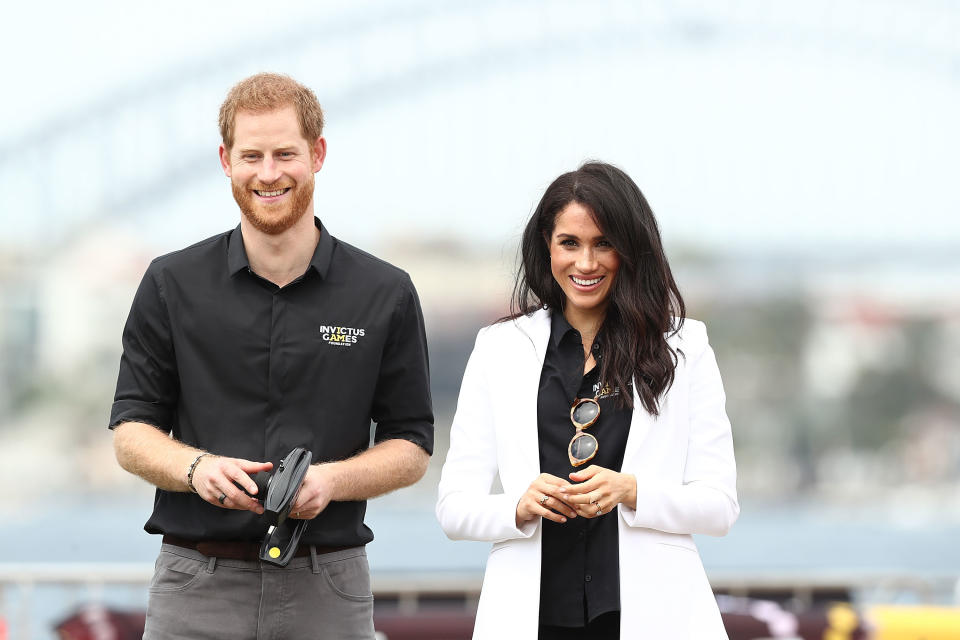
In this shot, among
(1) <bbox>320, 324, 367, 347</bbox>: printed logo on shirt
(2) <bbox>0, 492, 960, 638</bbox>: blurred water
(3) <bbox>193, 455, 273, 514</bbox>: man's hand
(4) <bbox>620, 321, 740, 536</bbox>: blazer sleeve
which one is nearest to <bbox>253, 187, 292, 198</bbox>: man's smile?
(1) <bbox>320, 324, 367, 347</bbox>: printed logo on shirt

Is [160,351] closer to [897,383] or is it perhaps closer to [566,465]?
[566,465]

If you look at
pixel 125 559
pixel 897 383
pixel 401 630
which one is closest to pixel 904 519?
pixel 897 383

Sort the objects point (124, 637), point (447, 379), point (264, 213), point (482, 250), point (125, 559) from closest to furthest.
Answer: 1. point (264, 213)
2. point (124, 637)
3. point (447, 379)
4. point (482, 250)
5. point (125, 559)

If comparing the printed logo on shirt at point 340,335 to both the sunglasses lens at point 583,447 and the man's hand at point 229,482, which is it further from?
the sunglasses lens at point 583,447

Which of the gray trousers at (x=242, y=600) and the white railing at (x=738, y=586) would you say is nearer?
the gray trousers at (x=242, y=600)

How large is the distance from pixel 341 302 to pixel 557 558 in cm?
66

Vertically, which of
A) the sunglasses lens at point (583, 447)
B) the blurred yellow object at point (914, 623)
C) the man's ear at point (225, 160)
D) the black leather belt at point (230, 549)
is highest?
the man's ear at point (225, 160)

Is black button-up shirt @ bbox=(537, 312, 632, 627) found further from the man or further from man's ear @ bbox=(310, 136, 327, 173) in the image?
man's ear @ bbox=(310, 136, 327, 173)

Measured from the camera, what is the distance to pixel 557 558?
8.67ft

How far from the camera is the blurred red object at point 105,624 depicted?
5.13 metres

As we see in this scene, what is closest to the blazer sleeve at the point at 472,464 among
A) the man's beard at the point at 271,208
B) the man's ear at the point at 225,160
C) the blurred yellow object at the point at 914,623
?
the man's beard at the point at 271,208

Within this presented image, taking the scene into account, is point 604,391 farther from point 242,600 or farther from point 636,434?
point 242,600

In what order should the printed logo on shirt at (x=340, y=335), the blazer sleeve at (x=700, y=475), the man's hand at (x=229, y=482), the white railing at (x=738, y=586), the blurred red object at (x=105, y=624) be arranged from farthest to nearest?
the white railing at (x=738, y=586)
the blurred red object at (x=105, y=624)
the printed logo on shirt at (x=340, y=335)
the blazer sleeve at (x=700, y=475)
the man's hand at (x=229, y=482)

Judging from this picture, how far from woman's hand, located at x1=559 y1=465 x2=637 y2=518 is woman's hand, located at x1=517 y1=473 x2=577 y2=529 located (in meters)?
0.01
